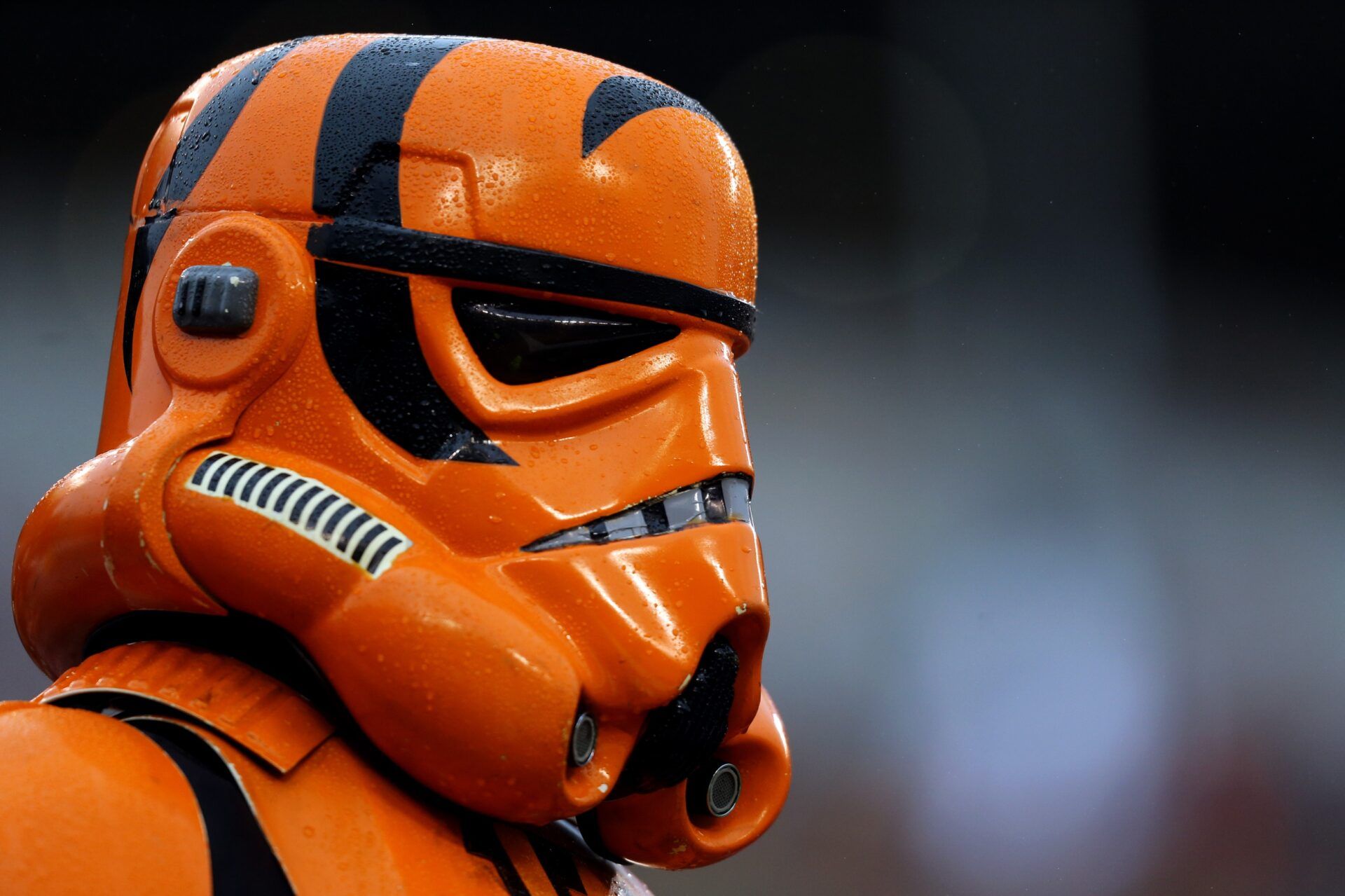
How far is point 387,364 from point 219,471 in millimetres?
127

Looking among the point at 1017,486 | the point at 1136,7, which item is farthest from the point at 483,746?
the point at 1136,7

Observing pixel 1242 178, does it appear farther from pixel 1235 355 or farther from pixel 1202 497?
pixel 1202 497

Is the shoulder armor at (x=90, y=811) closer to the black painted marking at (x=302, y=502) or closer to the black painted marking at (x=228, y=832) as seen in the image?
the black painted marking at (x=228, y=832)

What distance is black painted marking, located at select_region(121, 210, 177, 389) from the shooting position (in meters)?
0.89

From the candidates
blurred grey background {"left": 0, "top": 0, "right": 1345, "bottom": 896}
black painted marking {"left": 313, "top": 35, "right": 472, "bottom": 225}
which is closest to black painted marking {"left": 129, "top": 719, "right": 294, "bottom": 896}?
black painted marking {"left": 313, "top": 35, "right": 472, "bottom": 225}

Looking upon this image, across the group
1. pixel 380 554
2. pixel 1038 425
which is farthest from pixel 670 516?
pixel 1038 425

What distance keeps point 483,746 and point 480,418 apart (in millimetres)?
212

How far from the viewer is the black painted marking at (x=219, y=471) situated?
763mm

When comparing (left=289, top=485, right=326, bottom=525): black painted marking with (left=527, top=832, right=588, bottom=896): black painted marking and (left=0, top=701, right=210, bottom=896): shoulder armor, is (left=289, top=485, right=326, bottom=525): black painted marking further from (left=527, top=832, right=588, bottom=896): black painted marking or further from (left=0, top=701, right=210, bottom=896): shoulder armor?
(left=527, top=832, right=588, bottom=896): black painted marking

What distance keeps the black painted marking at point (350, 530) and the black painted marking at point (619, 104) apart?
0.98ft

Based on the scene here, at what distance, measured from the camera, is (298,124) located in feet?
2.75

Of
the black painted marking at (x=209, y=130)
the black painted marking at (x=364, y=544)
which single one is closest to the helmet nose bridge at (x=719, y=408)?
the black painted marking at (x=364, y=544)

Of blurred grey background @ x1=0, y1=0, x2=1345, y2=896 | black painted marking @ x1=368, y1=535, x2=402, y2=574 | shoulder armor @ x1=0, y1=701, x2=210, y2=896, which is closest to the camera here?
shoulder armor @ x1=0, y1=701, x2=210, y2=896

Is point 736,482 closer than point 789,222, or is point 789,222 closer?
point 736,482
